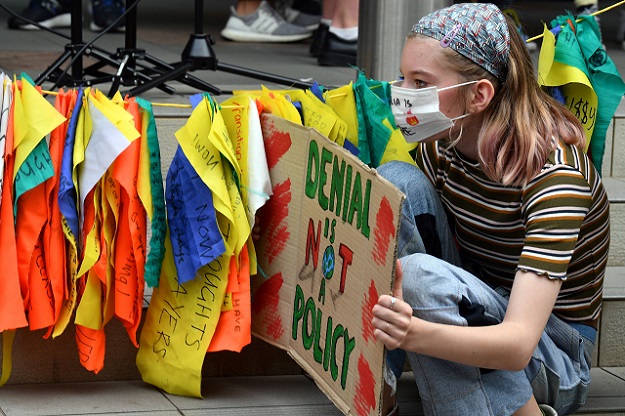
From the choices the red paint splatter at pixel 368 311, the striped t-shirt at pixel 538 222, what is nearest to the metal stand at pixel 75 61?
the striped t-shirt at pixel 538 222

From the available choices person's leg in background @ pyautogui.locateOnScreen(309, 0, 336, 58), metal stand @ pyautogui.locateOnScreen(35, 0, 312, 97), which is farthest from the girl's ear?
person's leg in background @ pyautogui.locateOnScreen(309, 0, 336, 58)

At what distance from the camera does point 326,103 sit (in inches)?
94.3

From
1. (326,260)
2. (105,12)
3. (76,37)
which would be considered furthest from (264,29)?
(326,260)

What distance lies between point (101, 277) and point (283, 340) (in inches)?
15.7

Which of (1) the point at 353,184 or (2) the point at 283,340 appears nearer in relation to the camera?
(1) the point at 353,184

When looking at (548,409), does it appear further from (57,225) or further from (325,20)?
(325,20)

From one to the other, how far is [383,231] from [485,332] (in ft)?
0.78

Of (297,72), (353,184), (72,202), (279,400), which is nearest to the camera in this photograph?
(353,184)

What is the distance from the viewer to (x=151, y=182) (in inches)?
87.9

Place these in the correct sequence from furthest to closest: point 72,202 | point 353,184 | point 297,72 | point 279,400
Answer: point 297,72
point 279,400
point 72,202
point 353,184

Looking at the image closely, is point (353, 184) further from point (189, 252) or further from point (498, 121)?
point (189, 252)

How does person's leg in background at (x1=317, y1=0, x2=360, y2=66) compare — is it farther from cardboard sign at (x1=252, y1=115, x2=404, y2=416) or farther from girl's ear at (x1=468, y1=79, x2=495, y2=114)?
girl's ear at (x1=468, y1=79, x2=495, y2=114)

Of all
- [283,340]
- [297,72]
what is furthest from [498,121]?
[297,72]

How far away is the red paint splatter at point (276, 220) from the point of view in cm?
226
